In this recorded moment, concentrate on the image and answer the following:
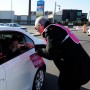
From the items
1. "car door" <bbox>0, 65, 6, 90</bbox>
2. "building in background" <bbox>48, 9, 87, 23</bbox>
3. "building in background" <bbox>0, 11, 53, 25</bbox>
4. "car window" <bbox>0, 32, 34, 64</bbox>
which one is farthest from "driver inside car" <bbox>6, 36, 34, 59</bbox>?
"building in background" <bbox>48, 9, 87, 23</bbox>

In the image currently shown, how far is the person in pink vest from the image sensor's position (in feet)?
12.3

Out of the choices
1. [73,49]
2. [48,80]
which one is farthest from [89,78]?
[48,80]

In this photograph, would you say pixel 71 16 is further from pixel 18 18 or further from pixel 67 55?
pixel 67 55

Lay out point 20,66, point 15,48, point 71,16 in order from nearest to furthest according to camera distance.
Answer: point 20,66 < point 15,48 < point 71,16

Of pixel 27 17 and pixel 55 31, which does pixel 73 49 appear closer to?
pixel 55 31

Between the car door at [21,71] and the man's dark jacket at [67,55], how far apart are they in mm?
765

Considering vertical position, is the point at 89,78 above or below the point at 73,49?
below

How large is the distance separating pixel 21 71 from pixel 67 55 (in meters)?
1.31

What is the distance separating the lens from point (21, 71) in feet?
15.9

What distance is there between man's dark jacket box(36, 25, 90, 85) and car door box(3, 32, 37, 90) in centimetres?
76

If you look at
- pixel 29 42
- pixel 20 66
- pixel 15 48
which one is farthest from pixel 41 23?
pixel 29 42

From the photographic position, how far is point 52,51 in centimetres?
374

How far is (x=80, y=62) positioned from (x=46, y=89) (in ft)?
9.12

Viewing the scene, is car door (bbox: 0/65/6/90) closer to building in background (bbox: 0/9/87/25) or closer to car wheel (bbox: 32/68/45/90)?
car wheel (bbox: 32/68/45/90)
